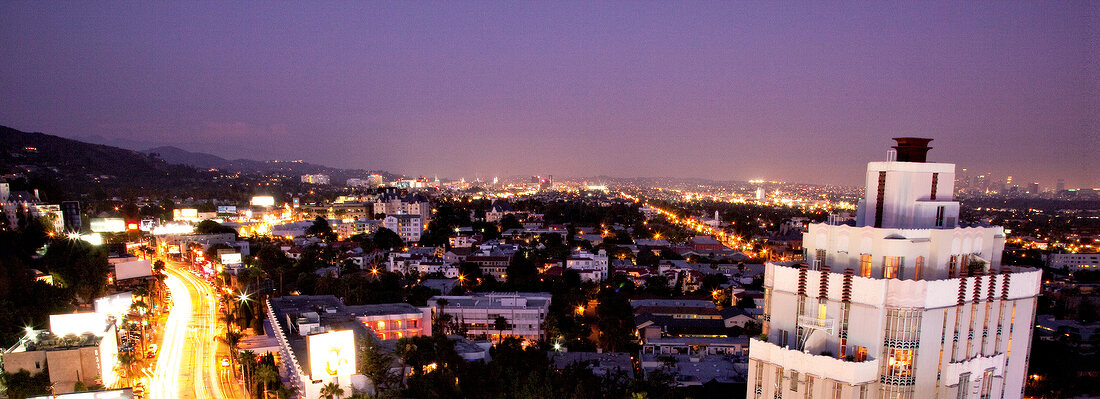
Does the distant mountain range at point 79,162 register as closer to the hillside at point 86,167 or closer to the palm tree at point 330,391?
the hillside at point 86,167

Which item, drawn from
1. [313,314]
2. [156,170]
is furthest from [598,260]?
[156,170]

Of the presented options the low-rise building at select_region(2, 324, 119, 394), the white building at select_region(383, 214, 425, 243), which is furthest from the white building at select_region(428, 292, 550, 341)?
the white building at select_region(383, 214, 425, 243)

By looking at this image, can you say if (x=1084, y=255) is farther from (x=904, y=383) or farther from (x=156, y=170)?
A: (x=156, y=170)

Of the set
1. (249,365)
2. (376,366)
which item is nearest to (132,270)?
(249,365)

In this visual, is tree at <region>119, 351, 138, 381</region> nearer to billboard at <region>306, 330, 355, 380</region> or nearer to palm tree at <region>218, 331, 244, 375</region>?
palm tree at <region>218, 331, 244, 375</region>

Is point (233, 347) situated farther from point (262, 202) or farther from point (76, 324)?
point (262, 202)

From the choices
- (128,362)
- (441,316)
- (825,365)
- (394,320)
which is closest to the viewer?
(825,365)
